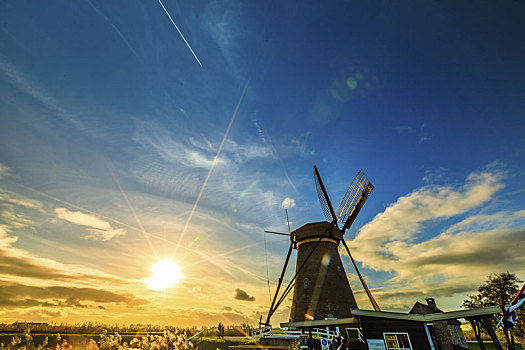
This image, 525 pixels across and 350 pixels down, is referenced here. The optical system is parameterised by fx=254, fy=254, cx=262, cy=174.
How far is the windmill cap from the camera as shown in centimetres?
2481

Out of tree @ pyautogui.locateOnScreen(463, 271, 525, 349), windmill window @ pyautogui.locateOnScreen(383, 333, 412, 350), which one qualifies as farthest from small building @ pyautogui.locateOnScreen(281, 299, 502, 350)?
tree @ pyautogui.locateOnScreen(463, 271, 525, 349)

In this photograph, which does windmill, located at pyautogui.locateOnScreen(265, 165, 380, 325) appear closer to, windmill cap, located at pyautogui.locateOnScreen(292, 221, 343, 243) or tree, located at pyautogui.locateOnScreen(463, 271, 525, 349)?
windmill cap, located at pyautogui.locateOnScreen(292, 221, 343, 243)

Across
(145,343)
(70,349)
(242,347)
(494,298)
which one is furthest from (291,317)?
(494,298)

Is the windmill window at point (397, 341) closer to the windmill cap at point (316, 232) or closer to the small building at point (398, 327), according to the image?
the small building at point (398, 327)

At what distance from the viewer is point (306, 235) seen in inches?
994

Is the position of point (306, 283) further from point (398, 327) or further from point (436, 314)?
point (436, 314)

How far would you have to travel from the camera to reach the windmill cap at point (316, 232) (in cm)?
2481

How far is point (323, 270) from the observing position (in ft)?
77.6

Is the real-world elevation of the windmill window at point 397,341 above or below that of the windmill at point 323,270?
below

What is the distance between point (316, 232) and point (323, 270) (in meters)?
3.51

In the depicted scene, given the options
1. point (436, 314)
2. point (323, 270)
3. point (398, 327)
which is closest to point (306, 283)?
point (323, 270)

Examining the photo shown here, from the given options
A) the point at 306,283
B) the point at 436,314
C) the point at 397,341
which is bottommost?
the point at 397,341

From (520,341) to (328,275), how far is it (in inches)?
1009

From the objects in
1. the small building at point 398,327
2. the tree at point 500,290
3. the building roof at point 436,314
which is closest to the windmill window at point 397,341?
the small building at point 398,327
